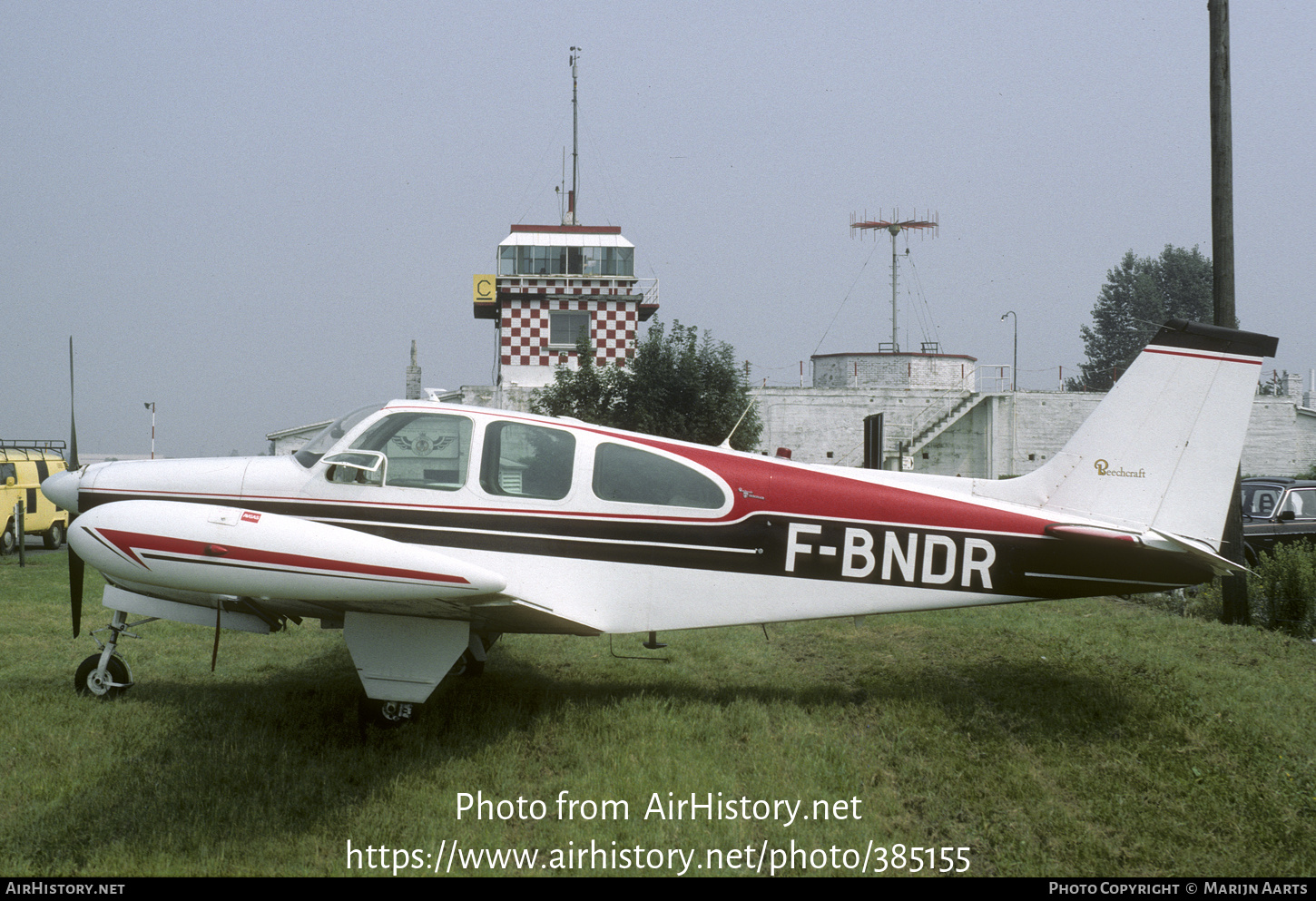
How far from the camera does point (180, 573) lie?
14.4ft

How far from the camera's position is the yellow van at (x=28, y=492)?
18.0m

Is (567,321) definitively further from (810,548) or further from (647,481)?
(810,548)

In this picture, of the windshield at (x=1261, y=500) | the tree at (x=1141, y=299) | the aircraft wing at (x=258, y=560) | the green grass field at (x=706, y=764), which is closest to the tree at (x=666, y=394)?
the windshield at (x=1261, y=500)

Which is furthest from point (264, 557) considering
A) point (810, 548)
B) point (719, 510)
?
point (810, 548)

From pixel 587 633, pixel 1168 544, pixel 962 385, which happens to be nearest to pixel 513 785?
pixel 587 633

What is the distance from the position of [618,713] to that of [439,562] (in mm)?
2038

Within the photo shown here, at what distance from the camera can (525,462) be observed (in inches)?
228

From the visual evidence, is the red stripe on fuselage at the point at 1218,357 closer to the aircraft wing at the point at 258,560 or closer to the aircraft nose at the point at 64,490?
the aircraft wing at the point at 258,560

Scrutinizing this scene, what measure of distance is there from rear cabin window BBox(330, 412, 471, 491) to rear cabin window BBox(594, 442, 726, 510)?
90cm

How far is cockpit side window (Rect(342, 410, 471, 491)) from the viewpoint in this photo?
5727 mm

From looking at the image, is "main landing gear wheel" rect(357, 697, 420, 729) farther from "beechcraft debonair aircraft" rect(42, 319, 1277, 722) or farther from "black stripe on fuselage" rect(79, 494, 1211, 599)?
"black stripe on fuselage" rect(79, 494, 1211, 599)

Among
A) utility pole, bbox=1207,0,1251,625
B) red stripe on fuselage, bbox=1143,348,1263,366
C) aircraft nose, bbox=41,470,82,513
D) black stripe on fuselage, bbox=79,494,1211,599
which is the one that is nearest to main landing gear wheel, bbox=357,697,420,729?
black stripe on fuselage, bbox=79,494,1211,599

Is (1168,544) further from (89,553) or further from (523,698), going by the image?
(89,553)

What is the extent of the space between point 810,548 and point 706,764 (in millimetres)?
1596
